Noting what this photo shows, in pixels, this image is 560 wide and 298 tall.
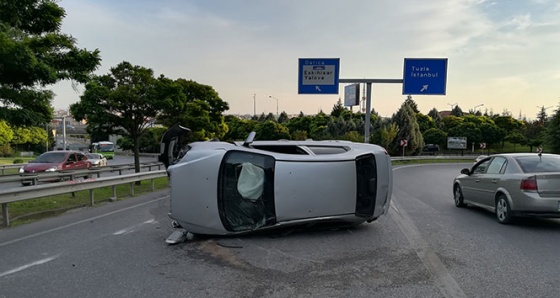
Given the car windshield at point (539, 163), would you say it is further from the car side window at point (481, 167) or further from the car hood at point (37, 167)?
the car hood at point (37, 167)

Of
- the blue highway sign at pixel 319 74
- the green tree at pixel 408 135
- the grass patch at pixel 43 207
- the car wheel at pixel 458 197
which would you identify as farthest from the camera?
the green tree at pixel 408 135

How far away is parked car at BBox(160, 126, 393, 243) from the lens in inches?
246

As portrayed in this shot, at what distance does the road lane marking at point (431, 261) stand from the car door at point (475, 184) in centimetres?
204

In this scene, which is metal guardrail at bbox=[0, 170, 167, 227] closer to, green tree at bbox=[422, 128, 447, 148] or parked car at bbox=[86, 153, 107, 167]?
parked car at bbox=[86, 153, 107, 167]

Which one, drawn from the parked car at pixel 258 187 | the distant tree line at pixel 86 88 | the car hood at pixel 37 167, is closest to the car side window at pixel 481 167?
the parked car at pixel 258 187

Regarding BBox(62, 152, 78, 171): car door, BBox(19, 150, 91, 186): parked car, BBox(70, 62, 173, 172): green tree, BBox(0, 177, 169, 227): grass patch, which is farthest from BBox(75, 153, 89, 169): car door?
BBox(0, 177, 169, 227): grass patch

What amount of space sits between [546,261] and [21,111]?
1118cm

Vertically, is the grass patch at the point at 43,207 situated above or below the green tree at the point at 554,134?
below

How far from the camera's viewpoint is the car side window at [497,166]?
28.6ft

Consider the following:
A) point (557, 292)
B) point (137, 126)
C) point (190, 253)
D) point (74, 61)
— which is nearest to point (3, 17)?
point (74, 61)

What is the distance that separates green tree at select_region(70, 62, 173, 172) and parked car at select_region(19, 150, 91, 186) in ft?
6.39

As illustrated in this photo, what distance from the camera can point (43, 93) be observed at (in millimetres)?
10781

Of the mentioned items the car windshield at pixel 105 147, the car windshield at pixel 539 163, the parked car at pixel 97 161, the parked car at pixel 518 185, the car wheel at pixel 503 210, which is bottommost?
the car windshield at pixel 105 147

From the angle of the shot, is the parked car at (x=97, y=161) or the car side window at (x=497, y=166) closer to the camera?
the car side window at (x=497, y=166)
